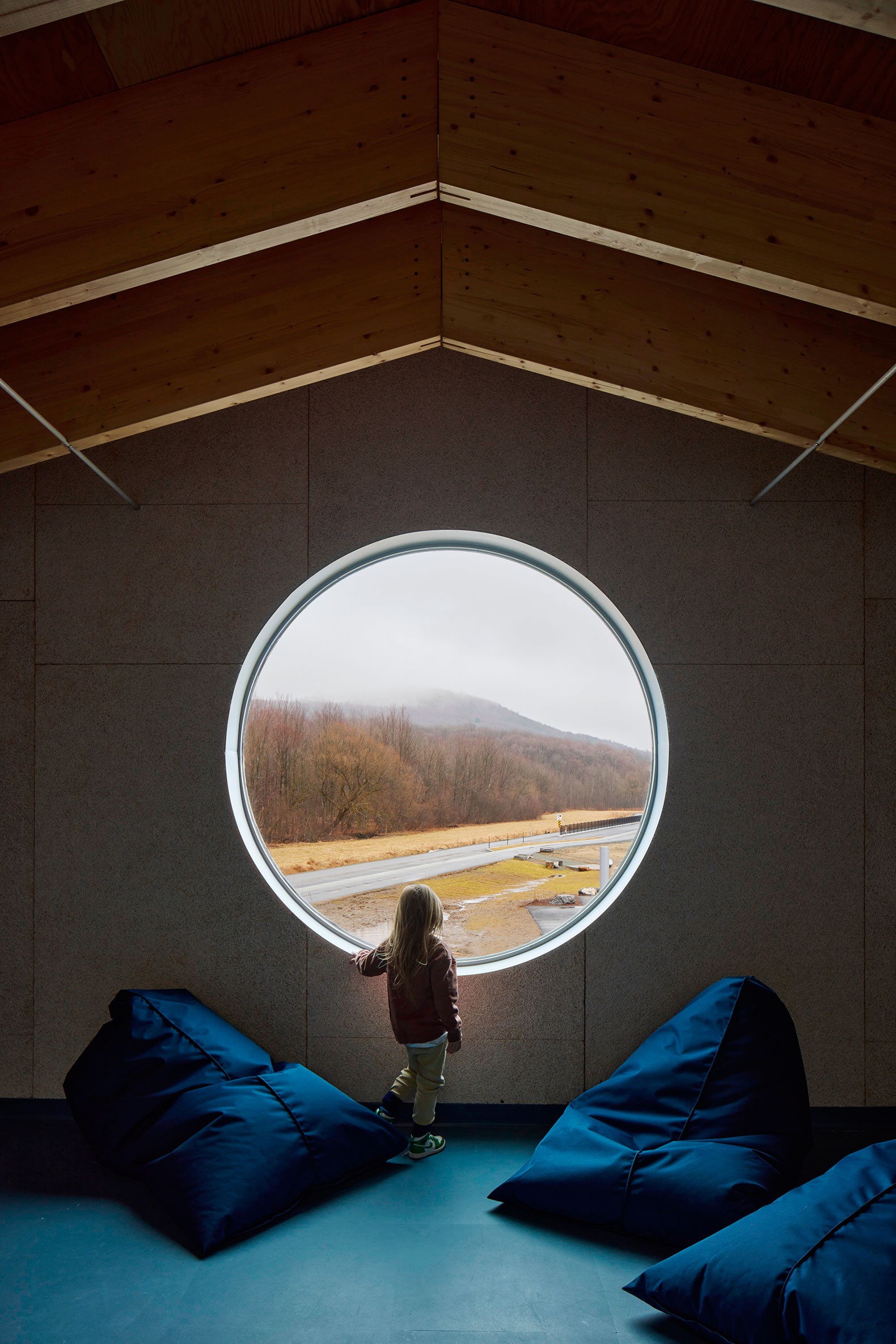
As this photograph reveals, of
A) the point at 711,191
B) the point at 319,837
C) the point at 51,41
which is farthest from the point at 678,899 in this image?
the point at 319,837

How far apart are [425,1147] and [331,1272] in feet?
2.60

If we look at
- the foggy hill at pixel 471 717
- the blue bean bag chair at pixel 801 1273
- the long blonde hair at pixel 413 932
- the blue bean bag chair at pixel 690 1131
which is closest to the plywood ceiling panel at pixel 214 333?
the long blonde hair at pixel 413 932

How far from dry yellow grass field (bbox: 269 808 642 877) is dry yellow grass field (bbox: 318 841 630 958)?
0.52m

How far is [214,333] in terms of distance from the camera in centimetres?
331

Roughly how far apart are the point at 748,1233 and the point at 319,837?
875cm

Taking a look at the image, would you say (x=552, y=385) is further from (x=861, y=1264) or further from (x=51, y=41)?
(x=861, y=1264)

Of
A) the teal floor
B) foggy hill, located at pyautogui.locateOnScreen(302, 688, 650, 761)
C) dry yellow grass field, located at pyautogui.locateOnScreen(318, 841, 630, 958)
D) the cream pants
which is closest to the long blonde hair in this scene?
the cream pants

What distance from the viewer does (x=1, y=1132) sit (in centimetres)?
355

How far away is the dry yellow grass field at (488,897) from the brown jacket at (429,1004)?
8287 millimetres

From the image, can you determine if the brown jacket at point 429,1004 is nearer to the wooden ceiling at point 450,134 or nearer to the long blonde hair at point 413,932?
the long blonde hair at point 413,932

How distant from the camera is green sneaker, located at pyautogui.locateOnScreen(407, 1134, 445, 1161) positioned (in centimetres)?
331

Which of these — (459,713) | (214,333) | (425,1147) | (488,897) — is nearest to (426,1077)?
(425,1147)

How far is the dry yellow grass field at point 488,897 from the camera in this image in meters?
12.4

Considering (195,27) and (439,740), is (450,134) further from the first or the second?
(439,740)
